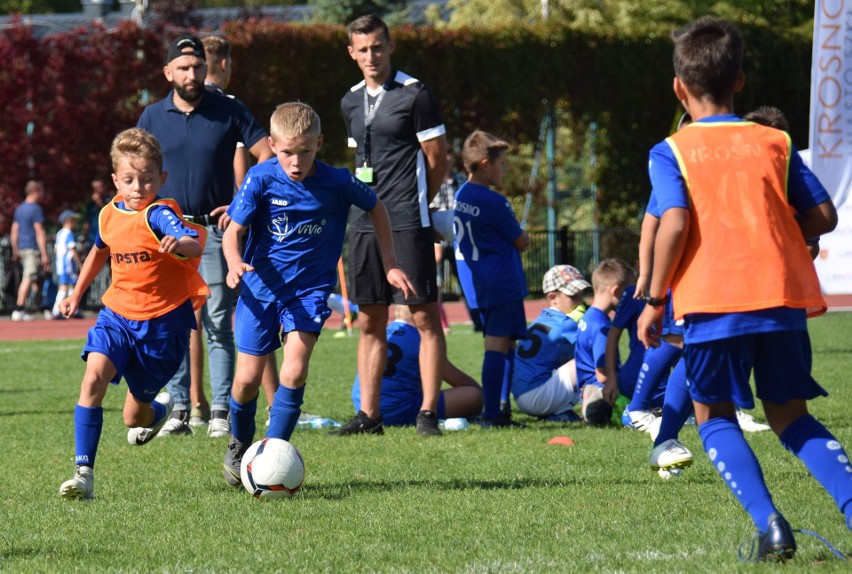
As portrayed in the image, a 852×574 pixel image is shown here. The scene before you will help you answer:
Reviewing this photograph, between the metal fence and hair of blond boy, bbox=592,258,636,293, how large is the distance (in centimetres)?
1416

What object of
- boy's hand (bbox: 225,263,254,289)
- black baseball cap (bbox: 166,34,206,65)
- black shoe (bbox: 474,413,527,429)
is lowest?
black shoe (bbox: 474,413,527,429)

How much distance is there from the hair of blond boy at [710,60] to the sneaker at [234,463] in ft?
9.36

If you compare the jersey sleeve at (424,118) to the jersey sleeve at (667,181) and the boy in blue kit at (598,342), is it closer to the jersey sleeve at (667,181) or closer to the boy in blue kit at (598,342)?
the boy in blue kit at (598,342)

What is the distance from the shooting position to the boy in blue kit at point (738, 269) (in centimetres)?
415

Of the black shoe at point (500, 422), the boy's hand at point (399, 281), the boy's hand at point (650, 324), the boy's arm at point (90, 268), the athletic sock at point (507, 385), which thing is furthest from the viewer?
the athletic sock at point (507, 385)

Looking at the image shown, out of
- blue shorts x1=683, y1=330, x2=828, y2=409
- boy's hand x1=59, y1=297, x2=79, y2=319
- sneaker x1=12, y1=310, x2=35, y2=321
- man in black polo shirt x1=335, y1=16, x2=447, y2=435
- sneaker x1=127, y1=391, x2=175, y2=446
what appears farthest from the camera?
sneaker x1=12, y1=310, x2=35, y2=321

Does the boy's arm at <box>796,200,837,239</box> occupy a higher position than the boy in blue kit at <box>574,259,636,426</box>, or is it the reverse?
the boy's arm at <box>796,200,837,239</box>

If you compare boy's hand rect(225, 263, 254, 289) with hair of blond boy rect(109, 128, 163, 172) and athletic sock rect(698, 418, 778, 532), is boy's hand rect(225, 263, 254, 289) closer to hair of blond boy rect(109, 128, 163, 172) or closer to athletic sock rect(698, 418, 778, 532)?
hair of blond boy rect(109, 128, 163, 172)

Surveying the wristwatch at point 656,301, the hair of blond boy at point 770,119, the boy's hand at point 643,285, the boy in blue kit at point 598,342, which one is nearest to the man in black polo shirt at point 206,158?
the boy in blue kit at point 598,342

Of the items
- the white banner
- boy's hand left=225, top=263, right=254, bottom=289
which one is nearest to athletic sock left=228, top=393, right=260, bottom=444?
boy's hand left=225, top=263, right=254, bottom=289

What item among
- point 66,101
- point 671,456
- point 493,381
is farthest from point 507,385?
point 66,101

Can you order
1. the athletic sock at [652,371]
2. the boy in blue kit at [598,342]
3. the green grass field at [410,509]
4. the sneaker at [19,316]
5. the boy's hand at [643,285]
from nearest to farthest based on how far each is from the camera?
1. the green grass field at [410,509]
2. the boy's hand at [643,285]
3. the athletic sock at [652,371]
4. the boy in blue kit at [598,342]
5. the sneaker at [19,316]

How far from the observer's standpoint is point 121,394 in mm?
10719

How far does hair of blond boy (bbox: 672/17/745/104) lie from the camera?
4.29 m
